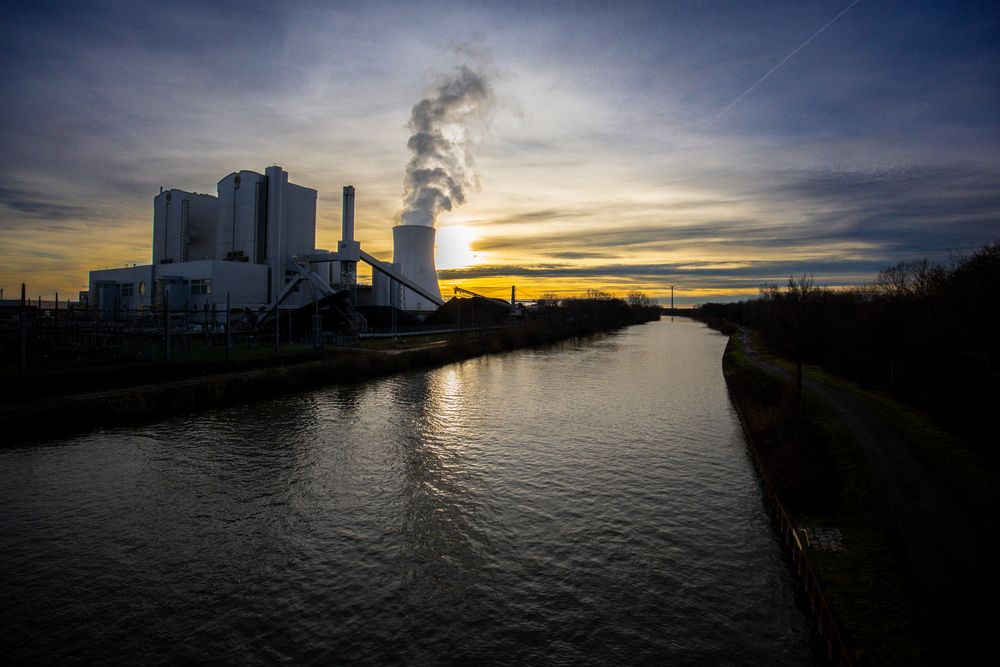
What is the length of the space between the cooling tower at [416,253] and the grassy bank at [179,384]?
2309 centimetres

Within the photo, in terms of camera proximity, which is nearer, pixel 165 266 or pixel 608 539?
pixel 608 539

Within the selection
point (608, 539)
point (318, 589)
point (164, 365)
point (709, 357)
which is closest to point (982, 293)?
point (608, 539)

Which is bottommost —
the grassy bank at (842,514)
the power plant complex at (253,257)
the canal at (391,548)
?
the canal at (391,548)

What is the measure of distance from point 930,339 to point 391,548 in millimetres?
17888

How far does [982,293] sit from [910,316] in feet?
24.4

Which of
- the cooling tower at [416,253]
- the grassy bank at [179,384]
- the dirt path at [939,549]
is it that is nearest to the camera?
the dirt path at [939,549]

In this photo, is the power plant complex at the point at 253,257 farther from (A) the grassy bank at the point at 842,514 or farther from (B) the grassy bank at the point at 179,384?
(A) the grassy bank at the point at 842,514

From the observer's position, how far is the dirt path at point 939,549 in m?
6.48

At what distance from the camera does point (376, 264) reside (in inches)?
2253

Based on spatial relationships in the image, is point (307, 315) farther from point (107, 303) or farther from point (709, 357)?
point (709, 357)

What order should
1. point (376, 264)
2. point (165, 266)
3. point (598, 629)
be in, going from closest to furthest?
point (598, 629)
point (165, 266)
point (376, 264)

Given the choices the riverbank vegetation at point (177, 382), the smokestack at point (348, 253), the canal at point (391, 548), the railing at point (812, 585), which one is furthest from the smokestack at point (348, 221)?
the railing at point (812, 585)

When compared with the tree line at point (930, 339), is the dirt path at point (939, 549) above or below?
below

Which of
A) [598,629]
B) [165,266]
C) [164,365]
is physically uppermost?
[165,266]
